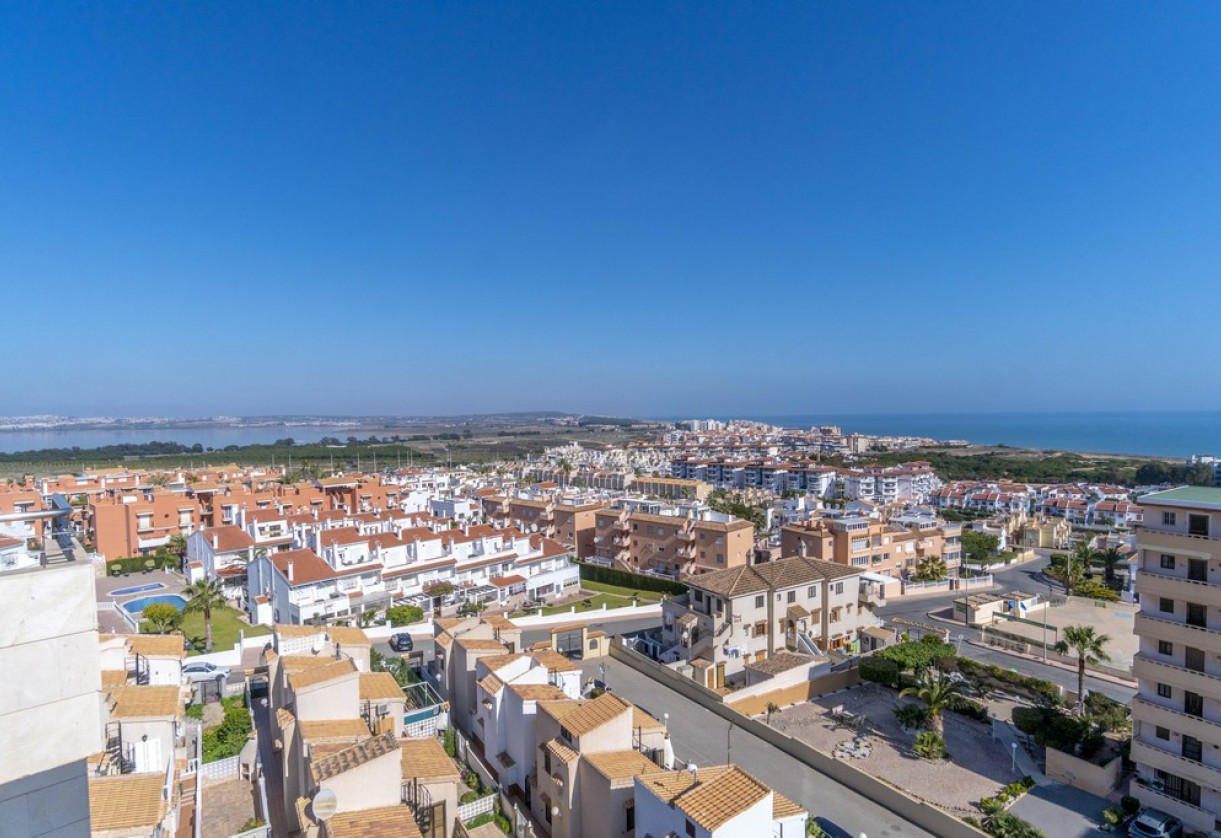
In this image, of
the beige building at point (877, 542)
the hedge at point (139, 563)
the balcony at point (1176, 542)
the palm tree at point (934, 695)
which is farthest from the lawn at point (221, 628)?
the balcony at point (1176, 542)

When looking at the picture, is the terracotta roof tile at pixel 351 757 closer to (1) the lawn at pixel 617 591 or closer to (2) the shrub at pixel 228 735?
(2) the shrub at pixel 228 735

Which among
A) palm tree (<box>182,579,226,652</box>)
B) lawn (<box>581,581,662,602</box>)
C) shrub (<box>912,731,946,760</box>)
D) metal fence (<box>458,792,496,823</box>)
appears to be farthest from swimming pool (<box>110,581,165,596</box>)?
shrub (<box>912,731,946,760</box>)

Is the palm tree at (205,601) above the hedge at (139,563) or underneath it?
above

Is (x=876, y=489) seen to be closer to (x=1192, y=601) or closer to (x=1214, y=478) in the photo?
(x=1214, y=478)

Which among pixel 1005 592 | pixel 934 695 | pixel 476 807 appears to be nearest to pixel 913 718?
pixel 934 695

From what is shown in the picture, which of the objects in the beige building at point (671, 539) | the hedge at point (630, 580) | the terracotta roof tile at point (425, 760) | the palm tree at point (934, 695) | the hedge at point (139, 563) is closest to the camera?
the terracotta roof tile at point (425, 760)
